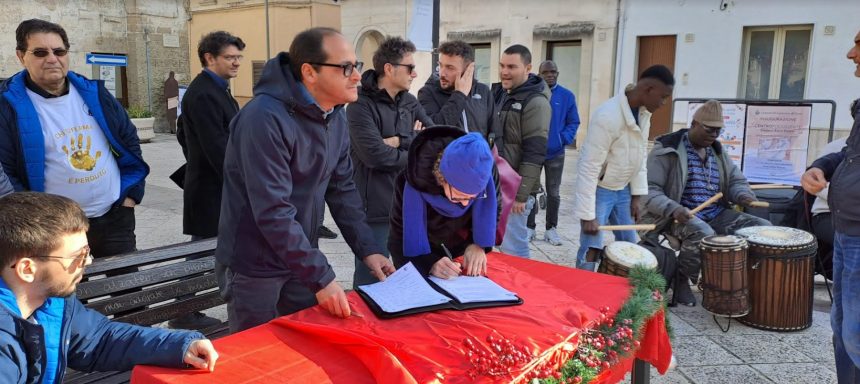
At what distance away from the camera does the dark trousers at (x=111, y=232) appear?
10.3ft

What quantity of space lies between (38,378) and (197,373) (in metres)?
0.40

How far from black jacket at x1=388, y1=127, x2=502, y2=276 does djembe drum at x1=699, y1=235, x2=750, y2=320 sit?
2074 millimetres

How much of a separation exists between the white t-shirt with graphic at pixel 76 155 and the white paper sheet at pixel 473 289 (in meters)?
1.77

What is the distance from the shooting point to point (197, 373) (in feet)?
5.30

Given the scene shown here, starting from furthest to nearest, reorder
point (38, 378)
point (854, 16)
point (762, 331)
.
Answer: point (854, 16) → point (762, 331) → point (38, 378)

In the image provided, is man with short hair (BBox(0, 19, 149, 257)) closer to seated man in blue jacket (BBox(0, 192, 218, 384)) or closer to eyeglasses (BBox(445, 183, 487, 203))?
seated man in blue jacket (BBox(0, 192, 218, 384))

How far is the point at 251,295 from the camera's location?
2.15 metres

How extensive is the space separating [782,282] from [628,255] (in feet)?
3.65

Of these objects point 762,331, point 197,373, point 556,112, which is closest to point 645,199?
point 762,331

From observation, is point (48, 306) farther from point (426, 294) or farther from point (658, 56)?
point (658, 56)

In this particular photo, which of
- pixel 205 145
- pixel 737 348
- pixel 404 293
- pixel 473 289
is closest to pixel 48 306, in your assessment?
pixel 404 293

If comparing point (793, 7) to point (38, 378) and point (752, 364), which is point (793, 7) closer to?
point (752, 364)

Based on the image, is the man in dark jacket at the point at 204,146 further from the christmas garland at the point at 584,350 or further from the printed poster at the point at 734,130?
the printed poster at the point at 734,130

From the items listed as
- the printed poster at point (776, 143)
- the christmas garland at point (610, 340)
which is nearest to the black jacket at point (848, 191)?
the christmas garland at point (610, 340)
